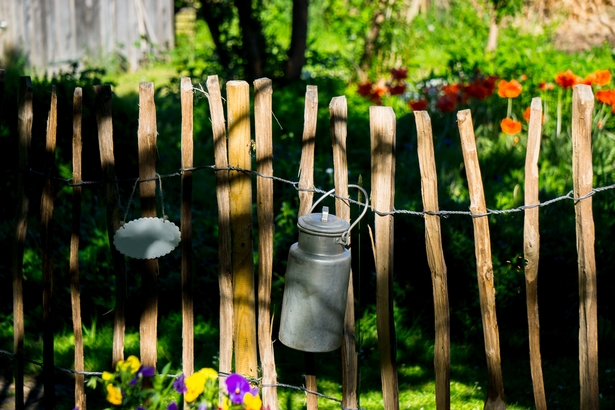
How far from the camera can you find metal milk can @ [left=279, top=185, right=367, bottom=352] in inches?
77.0

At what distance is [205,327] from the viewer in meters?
3.45

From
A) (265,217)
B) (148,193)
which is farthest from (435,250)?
(148,193)

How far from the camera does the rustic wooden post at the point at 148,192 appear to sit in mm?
2127

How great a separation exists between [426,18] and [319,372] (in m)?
9.49

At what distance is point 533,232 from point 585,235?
0.15m

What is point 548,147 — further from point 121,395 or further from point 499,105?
point 121,395

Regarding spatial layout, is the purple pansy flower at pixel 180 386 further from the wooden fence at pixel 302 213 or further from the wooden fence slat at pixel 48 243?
the wooden fence slat at pixel 48 243

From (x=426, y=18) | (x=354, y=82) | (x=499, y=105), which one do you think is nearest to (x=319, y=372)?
(x=499, y=105)

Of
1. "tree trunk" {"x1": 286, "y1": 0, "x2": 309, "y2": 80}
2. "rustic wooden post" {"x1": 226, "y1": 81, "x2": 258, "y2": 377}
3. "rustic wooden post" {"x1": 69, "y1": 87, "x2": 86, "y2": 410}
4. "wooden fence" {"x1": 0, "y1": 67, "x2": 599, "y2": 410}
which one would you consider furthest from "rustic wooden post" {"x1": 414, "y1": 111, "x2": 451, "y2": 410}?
"tree trunk" {"x1": 286, "y1": 0, "x2": 309, "y2": 80}

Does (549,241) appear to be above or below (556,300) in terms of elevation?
above

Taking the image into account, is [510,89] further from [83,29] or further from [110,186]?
[83,29]

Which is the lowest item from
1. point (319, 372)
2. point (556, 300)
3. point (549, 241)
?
point (319, 372)

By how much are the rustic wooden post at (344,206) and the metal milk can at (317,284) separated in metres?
0.13

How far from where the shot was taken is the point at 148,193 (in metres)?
Result: 2.22
